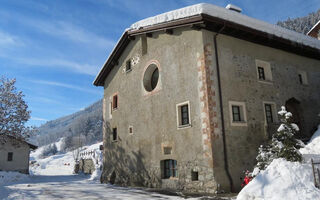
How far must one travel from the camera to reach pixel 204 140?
35.3ft

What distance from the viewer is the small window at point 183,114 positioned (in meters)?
12.0

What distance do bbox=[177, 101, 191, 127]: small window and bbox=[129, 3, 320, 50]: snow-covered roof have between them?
4.15 metres

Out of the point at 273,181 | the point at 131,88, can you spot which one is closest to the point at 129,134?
the point at 131,88

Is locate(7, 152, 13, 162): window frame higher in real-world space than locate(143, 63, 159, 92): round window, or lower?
lower

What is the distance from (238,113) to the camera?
1173cm

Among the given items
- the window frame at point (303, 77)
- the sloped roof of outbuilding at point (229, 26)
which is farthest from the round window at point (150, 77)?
the window frame at point (303, 77)

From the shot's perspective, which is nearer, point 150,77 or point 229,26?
point 229,26

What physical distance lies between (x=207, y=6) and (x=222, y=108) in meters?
4.62

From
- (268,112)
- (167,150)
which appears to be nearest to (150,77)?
(167,150)

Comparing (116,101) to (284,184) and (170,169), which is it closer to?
(170,169)

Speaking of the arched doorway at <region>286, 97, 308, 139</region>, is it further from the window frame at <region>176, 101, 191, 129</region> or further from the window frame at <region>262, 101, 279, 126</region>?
the window frame at <region>176, 101, 191, 129</region>

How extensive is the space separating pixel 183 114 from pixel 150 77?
4.00 metres

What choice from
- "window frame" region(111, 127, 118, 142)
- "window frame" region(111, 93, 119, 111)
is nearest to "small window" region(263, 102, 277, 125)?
"window frame" region(111, 93, 119, 111)

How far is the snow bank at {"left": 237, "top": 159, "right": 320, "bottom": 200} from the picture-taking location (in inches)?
265
